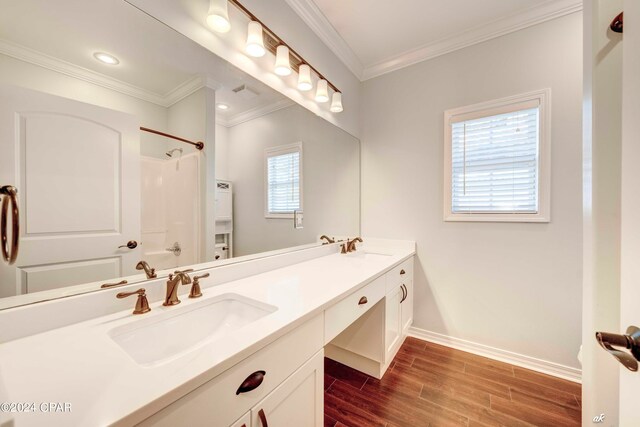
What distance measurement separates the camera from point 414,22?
1.84 m

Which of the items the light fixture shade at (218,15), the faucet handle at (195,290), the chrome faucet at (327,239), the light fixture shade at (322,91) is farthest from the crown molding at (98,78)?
the chrome faucet at (327,239)

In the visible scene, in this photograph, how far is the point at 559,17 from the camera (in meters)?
1.65

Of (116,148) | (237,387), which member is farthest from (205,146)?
(237,387)

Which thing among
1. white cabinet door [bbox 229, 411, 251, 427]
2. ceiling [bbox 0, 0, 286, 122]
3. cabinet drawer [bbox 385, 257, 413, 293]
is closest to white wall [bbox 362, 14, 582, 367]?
cabinet drawer [bbox 385, 257, 413, 293]

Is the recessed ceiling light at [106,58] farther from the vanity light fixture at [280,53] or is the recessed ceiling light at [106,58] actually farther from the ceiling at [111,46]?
the vanity light fixture at [280,53]

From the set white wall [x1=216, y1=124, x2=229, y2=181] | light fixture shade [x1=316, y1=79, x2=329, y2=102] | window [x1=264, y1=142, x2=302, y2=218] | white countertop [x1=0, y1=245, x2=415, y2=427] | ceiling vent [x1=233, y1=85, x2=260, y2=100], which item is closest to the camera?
white countertop [x1=0, y1=245, x2=415, y2=427]

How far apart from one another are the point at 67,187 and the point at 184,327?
0.61 metres

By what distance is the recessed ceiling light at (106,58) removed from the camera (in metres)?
0.81

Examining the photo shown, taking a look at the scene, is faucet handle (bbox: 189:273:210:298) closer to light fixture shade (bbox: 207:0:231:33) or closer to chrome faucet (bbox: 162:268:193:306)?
chrome faucet (bbox: 162:268:193:306)

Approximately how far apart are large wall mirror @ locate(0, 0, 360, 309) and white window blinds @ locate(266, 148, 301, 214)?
0.11 m

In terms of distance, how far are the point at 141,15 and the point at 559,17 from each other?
99.9 inches

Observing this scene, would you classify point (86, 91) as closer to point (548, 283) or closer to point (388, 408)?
point (388, 408)

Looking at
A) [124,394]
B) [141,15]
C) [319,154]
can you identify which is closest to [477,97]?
[319,154]

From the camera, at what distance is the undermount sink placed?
0.77 m
